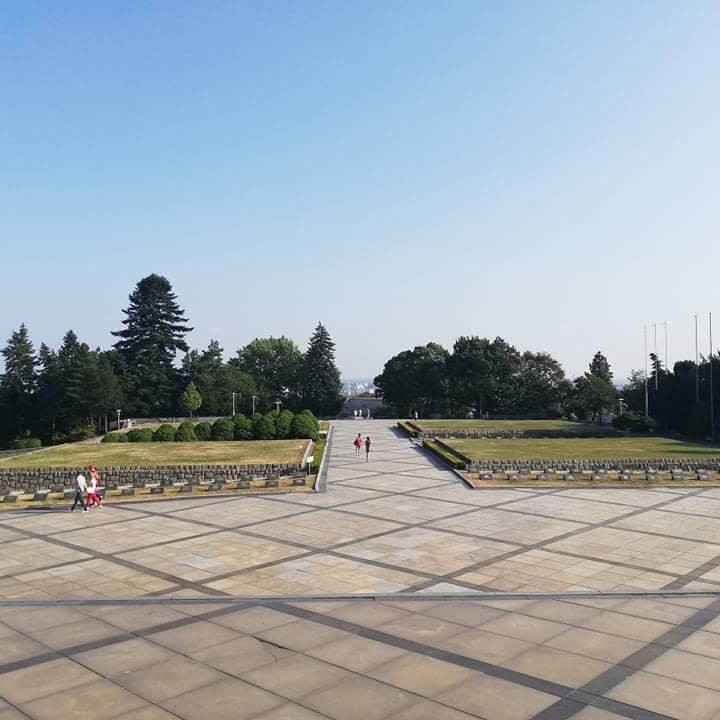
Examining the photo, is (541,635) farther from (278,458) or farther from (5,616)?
(278,458)

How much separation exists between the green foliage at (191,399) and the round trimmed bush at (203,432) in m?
21.8

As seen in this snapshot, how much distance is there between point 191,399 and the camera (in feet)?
230

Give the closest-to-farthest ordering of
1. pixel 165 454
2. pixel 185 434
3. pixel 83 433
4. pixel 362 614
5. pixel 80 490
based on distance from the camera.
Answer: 1. pixel 362 614
2. pixel 80 490
3. pixel 165 454
4. pixel 185 434
5. pixel 83 433

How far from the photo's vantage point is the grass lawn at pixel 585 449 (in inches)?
1427

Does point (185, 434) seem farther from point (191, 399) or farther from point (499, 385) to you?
point (499, 385)

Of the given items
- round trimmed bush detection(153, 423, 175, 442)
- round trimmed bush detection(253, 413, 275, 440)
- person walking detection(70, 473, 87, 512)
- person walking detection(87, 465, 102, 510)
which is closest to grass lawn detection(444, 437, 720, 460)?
round trimmed bush detection(253, 413, 275, 440)

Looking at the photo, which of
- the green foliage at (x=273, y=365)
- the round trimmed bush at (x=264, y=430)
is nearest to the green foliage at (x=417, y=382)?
the green foliage at (x=273, y=365)

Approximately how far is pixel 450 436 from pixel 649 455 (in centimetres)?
1738

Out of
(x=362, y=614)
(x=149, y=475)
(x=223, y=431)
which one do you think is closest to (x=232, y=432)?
(x=223, y=431)

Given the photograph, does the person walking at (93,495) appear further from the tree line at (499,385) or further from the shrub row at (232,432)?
the tree line at (499,385)

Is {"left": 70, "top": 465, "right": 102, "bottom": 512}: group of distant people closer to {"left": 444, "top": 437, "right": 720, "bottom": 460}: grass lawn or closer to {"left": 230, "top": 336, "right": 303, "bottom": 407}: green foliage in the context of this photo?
{"left": 444, "top": 437, "right": 720, "bottom": 460}: grass lawn

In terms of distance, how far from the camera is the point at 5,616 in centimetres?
1142

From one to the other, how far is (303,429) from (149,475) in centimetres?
1972

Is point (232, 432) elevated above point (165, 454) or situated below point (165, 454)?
above
